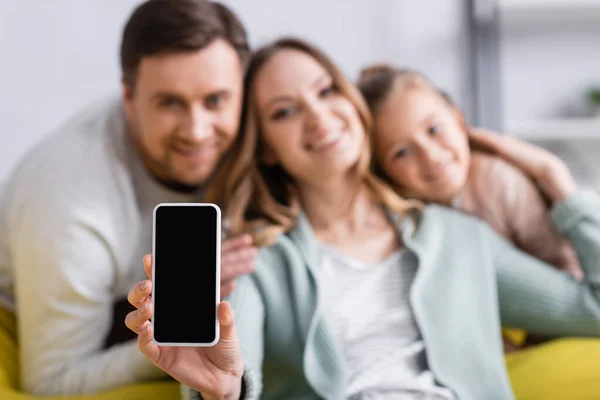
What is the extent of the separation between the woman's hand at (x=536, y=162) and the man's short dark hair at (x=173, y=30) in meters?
0.45

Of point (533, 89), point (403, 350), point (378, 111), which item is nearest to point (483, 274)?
point (403, 350)

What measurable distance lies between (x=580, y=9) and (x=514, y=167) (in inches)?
28.9

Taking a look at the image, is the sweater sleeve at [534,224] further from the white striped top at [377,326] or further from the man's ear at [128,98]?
the man's ear at [128,98]

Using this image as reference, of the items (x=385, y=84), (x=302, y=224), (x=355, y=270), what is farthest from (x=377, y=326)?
(x=385, y=84)

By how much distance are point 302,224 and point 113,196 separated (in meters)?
0.31

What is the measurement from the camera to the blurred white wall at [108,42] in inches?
63.7

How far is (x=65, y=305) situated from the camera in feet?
3.50

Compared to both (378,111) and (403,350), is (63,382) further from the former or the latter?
(378,111)

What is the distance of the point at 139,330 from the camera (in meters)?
0.68

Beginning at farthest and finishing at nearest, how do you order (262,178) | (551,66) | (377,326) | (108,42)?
(551,66) → (108,42) → (262,178) → (377,326)

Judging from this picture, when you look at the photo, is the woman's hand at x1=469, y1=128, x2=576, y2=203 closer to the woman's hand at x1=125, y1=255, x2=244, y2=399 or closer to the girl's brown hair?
the girl's brown hair

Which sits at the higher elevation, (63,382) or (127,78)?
(127,78)

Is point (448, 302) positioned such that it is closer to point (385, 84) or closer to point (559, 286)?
point (559, 286)

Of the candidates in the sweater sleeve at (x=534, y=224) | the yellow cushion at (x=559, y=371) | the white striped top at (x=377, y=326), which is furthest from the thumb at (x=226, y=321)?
the sweater sleeve at (x=534, y=224)
